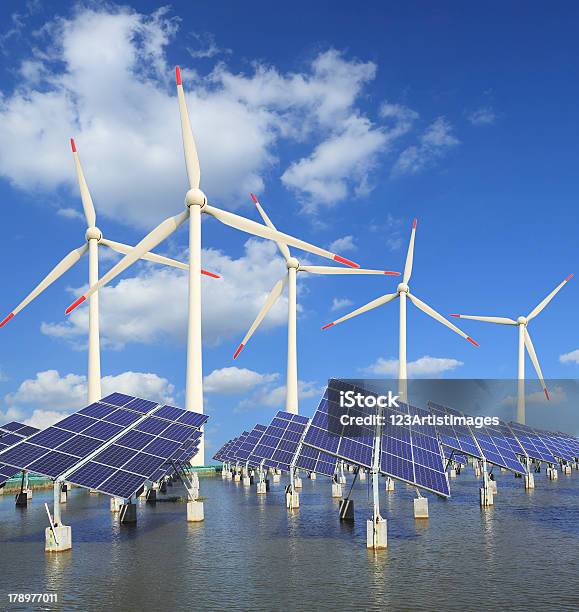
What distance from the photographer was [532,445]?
373ft

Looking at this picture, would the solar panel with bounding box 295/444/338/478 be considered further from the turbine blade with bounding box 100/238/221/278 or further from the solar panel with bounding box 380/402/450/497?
the turbine blade with bounding box 100/238/221/278

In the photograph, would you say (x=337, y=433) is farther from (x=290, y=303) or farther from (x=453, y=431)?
(x=290, y=303)

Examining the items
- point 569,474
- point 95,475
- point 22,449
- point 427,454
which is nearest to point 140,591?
point 95,475

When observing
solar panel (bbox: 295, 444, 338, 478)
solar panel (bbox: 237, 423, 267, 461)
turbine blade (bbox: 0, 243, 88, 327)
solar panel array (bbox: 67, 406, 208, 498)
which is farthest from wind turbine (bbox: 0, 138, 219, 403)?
solar panel array (bbox: 67, 406, 208, 498)

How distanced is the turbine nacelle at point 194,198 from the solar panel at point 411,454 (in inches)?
2391

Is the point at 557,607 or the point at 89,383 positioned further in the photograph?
the point at 89,383

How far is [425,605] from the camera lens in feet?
90.7

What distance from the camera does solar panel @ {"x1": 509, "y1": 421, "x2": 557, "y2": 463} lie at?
10757 centimetres

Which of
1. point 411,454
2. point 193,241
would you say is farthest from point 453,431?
point 193,241

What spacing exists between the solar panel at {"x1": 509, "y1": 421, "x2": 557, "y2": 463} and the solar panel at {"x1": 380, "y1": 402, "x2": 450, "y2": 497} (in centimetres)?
4863

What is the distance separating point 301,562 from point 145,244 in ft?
273

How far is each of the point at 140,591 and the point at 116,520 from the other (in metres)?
30.6

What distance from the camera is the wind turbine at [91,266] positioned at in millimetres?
136125

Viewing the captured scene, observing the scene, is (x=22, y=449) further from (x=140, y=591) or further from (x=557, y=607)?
(x=557, y=607)
